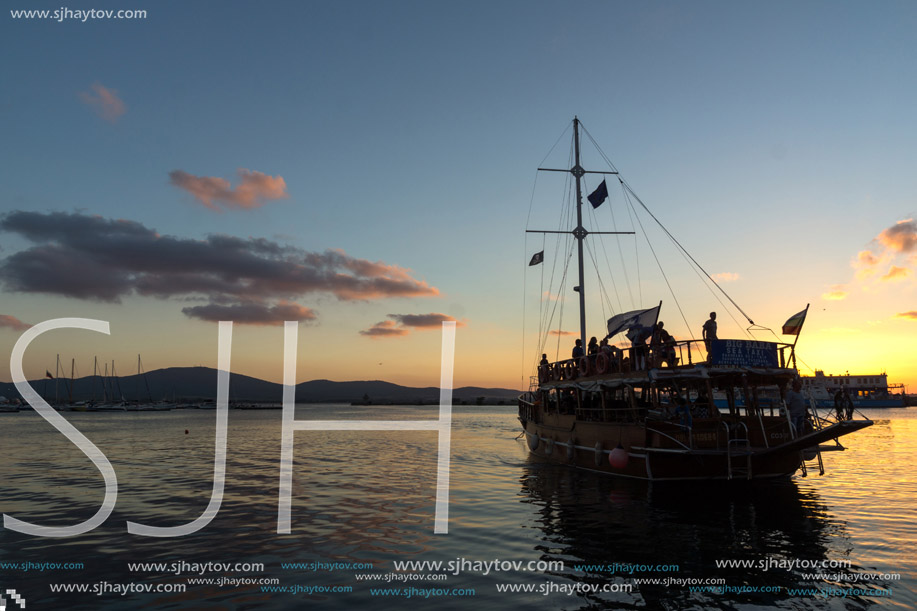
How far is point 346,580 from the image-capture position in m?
10.8

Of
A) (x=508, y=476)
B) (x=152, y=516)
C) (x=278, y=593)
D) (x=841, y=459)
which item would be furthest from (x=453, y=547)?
(x=841, y=459)

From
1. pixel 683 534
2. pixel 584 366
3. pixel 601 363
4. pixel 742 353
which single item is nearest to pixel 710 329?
pixel 742 353

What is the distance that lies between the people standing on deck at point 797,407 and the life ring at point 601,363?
700cm

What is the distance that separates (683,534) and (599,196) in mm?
22252

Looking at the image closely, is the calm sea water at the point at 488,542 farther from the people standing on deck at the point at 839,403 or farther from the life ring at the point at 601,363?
the life ring at the point at 601,363

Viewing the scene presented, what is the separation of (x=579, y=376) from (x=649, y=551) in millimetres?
14006

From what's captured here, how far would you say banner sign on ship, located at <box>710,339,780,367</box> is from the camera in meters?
19.5

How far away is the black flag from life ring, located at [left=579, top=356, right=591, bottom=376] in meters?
10.8

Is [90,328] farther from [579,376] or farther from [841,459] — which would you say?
[841,459]

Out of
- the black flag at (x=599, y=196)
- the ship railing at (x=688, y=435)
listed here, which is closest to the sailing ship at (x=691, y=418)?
the ship railing at (x=688, y=435)

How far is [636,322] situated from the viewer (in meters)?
23.7

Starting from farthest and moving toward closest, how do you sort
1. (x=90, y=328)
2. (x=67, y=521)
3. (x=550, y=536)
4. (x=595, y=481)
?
(x=595, y=481) < (x=67, y=521) < (x=90, y=328) < (x=550, y=536)

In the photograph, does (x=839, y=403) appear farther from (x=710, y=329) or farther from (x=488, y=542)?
(x=488, y=542)

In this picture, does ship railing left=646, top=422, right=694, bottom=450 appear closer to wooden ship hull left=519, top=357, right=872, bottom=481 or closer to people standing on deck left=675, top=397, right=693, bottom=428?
wooden ship hull left=519, top=357, right=872, bottom=481
